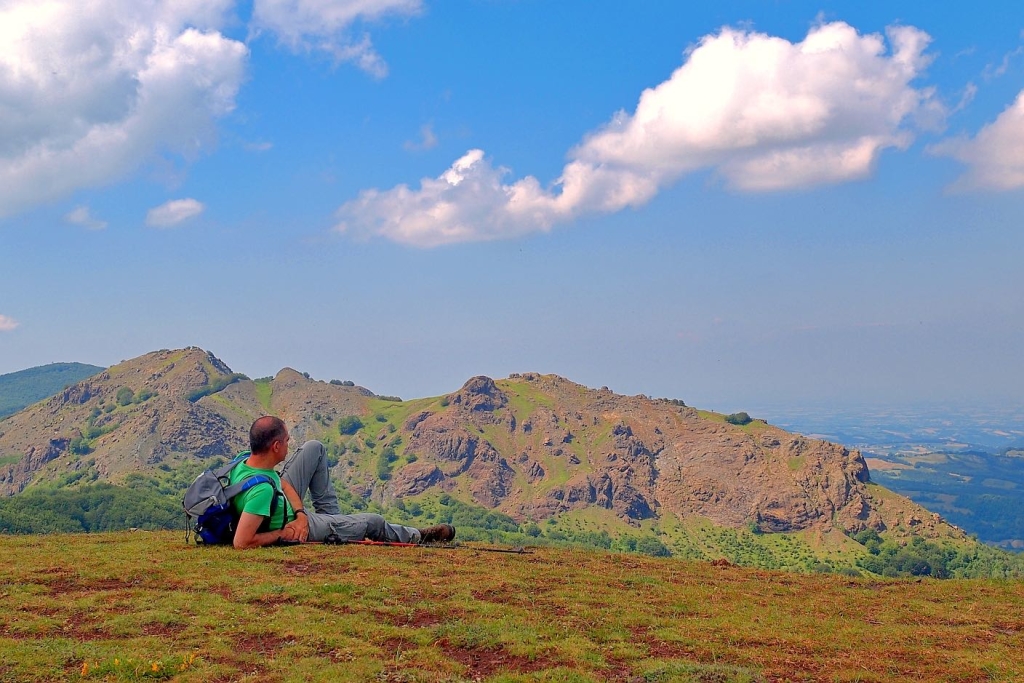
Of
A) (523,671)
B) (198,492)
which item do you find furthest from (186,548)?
(523,671)

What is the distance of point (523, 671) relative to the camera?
1125cm

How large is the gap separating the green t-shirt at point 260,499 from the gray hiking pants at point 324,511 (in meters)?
0.83

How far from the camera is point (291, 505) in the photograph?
18156 mm

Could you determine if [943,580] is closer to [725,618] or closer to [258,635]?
[725,618]

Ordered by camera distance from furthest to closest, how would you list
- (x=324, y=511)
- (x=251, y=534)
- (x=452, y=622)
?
(x=324, y=511) → (x=251, y=534) → (x=452, y=622)

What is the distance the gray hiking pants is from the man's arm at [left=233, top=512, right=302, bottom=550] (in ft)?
4.32

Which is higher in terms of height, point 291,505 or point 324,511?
point 291,505

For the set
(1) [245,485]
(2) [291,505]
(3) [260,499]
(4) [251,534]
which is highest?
(1) [245,485]

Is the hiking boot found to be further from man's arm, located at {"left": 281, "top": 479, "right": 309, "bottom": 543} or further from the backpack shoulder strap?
the backpack shoulder strap

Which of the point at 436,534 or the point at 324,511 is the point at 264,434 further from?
the point at 436,534

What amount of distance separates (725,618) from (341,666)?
26.6 ft

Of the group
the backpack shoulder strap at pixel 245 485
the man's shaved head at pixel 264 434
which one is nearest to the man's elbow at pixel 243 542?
the backpack shoulder strap at pixel 245 485

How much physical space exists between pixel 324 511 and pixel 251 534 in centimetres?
305

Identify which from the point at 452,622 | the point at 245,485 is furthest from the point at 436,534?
the point at 452,622
